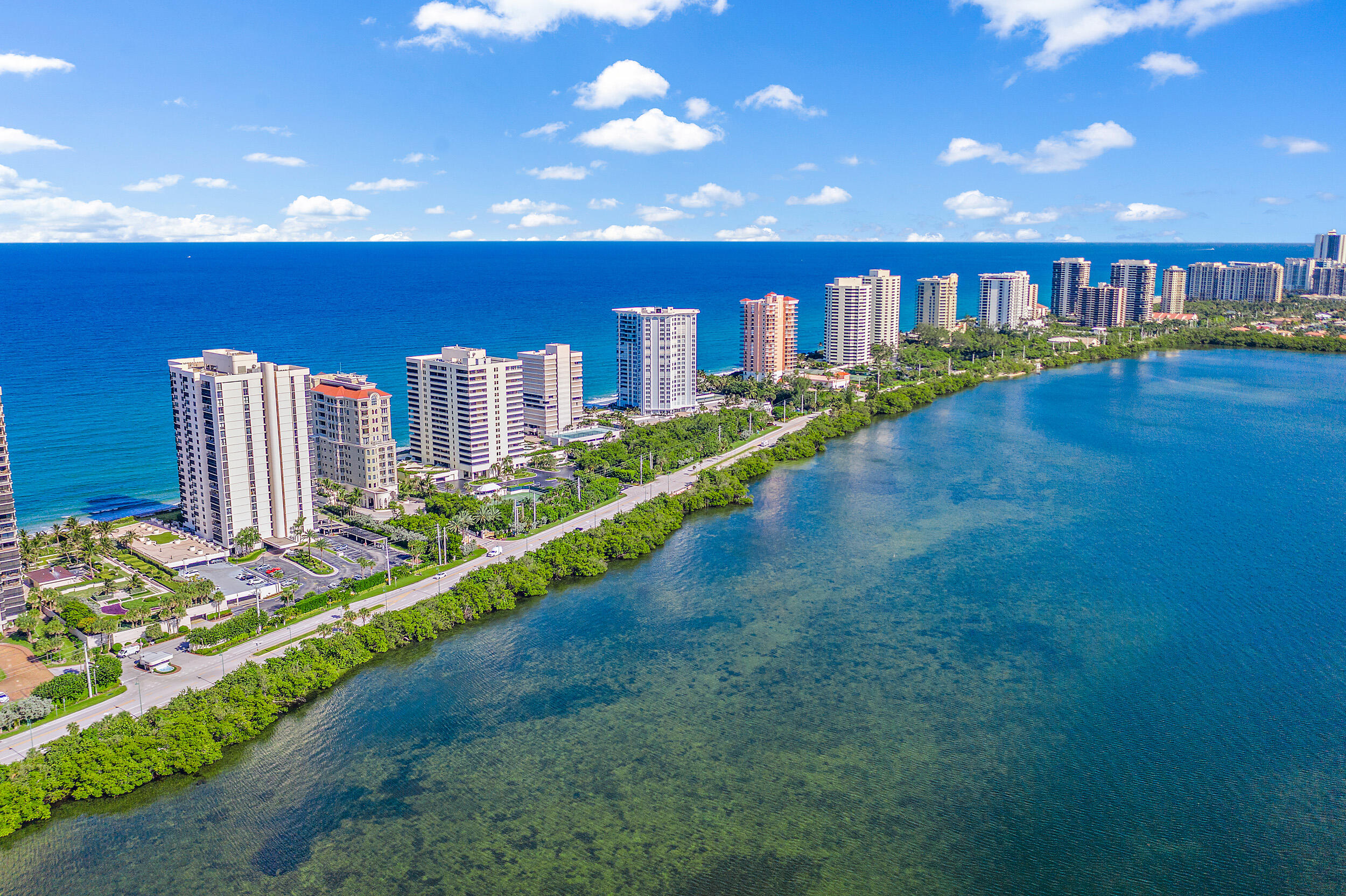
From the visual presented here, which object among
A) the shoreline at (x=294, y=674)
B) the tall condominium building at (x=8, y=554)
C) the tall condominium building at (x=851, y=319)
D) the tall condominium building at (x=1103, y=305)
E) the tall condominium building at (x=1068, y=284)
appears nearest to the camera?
the shoreline at (x=294, y=674)

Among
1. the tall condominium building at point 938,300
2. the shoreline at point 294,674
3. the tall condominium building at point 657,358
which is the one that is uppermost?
the tall condominium building at point 938,300

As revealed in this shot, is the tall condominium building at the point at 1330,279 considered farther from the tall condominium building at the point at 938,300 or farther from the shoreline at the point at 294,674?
the shoreline at the point at 294,674

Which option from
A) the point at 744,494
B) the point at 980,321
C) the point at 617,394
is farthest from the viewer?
the point at 980,321

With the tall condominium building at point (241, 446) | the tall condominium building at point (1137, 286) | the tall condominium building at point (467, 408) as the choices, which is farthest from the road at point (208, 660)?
the tall condominium building at point (1137, 286)

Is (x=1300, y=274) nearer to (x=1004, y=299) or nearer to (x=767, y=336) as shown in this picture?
(x=1004, y=299)

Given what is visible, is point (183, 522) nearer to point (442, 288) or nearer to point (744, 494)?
point (744, 494)

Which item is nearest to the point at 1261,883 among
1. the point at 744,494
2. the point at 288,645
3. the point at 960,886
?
the point at 960,886

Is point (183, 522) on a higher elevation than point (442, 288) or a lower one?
lower
